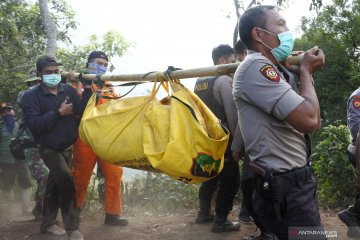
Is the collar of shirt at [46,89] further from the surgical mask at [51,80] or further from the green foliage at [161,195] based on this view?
the green foliage at [161,195]

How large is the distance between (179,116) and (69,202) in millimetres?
1960

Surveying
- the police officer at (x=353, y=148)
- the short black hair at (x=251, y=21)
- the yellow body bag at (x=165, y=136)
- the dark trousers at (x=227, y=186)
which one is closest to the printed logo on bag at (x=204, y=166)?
the yellow body bag at (x=165, y=136)

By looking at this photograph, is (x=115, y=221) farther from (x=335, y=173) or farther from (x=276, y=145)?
(x=276, y=145)

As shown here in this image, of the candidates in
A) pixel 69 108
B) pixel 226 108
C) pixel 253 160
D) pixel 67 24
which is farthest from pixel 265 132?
pixel 67 24

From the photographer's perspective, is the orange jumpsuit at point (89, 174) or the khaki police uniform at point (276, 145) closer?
the khaki police uniform at point (276, 145)

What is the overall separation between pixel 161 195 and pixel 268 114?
4.09 metres

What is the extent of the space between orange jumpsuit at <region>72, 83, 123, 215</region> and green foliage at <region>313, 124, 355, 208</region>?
267 cm

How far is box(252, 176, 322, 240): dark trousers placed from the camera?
1.96m

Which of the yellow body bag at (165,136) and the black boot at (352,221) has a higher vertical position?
the yellow body bag at (165,136)

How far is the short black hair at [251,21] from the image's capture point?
213 cm

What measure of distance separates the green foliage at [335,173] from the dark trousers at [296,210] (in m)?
3.37

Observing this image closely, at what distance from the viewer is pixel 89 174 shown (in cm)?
441

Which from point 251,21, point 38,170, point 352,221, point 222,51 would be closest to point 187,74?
point 251,21

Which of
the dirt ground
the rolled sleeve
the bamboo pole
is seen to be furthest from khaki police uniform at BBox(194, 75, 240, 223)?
the rolled sleeve
